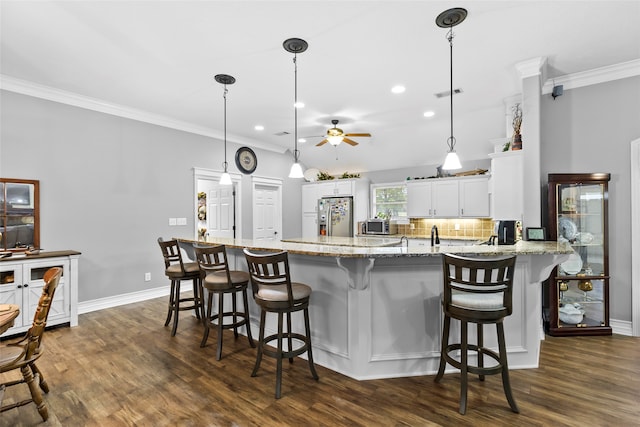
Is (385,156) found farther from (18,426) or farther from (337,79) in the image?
(18,426)

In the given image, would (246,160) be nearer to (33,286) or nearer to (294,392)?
(33,286)

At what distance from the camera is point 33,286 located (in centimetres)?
346

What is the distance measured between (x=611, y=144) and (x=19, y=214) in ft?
22.1

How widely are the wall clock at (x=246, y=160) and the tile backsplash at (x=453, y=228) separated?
10.7 ft

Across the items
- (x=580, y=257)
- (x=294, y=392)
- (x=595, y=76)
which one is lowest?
(x=294, y=392)

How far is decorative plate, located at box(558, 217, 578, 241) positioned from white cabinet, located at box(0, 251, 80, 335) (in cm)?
556

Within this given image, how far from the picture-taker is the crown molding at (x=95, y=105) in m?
3.69

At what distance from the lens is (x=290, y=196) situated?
731cm

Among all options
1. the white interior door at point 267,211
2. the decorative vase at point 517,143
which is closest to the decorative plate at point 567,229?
the decorative vase at point 517,143

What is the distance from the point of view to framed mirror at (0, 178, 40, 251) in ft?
11.8

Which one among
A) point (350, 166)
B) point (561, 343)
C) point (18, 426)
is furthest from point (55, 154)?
point (561, 343)

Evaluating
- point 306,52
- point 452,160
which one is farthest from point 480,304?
point 306,52

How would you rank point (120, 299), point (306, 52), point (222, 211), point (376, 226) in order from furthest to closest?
point (376, 226) → point (222, 211) → point (120, 299) → point (306, 52)

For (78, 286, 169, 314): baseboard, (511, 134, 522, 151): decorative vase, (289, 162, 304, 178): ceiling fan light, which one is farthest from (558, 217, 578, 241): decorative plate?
(78, 286, 169, 314): baseboard
